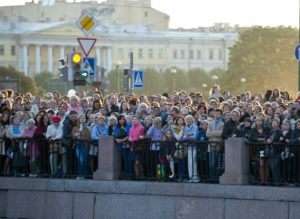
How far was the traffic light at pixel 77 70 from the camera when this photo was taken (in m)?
31.4

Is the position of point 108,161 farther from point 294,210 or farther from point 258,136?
point 294,210

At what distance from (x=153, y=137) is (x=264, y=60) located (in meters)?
79.7

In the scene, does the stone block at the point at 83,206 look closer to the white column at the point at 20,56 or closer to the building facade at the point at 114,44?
the building facade at the point at 114,44

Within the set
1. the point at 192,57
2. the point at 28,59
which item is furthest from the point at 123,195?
the point at 192,57

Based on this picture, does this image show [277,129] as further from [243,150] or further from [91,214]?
[91,214]

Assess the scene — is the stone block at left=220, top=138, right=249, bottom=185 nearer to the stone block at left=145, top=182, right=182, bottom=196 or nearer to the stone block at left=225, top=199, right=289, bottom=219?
the stone block at left=225, top=199, right=289, bottom=219

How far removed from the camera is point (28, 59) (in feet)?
516

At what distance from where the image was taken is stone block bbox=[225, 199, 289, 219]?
2259 cm

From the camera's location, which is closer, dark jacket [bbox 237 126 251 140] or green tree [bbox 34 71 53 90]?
dark jacket [bbox 237 126 251 140]

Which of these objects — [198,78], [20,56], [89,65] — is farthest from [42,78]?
[89,65]

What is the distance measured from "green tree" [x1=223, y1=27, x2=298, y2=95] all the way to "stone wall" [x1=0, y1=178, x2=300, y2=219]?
7373 cm

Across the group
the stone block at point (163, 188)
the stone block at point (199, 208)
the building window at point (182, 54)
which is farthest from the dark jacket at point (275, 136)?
the building window at point (182, 54)

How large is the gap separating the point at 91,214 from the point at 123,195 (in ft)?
2.61

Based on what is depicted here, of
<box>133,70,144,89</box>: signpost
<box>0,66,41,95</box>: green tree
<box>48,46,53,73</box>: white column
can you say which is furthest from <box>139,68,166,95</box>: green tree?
<box>133,70,144,89</box>: signpost
